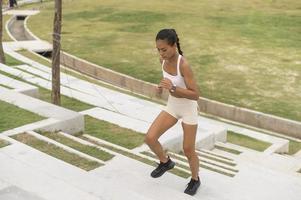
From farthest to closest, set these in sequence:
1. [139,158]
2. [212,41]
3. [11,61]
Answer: [212,41] → [11,61] → [139,158]

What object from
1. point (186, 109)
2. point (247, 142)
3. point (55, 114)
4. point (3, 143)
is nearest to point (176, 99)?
point (186, 109)

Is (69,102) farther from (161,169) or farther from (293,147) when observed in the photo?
(293,147)

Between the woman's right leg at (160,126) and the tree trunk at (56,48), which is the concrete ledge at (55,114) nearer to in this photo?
the tree trunk at (56,48)

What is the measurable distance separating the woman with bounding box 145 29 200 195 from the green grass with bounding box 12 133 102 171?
32.7 inches

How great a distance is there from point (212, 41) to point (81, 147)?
13772 mm

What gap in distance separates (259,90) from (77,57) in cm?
710

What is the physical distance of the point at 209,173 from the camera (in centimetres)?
582

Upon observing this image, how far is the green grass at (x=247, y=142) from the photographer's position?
29.6 ft

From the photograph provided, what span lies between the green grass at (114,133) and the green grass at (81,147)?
670mm

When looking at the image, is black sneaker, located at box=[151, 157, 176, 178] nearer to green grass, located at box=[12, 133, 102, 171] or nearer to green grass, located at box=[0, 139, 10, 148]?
green grass, located at box=[12, 133, 102, 171]

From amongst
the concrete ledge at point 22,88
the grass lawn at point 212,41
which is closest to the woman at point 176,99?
the concrete ledge at point 22,88

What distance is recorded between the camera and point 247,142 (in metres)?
9.30

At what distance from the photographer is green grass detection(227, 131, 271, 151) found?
29.6ft

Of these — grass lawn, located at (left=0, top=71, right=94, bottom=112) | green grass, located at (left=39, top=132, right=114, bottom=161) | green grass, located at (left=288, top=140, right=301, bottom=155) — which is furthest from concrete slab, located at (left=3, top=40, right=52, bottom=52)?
green grass, located at (left=39, top=132, right=114, bottom=161)
